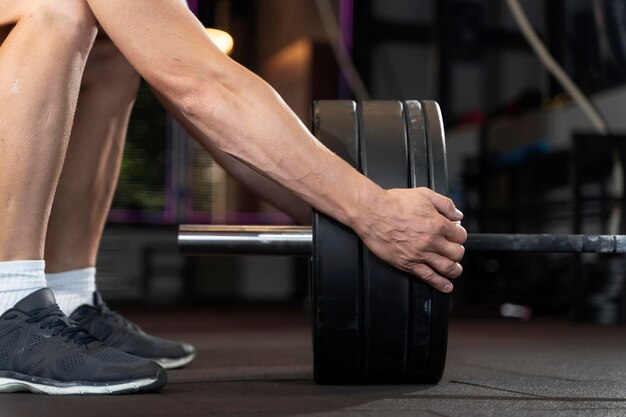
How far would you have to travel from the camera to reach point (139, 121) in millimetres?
5602

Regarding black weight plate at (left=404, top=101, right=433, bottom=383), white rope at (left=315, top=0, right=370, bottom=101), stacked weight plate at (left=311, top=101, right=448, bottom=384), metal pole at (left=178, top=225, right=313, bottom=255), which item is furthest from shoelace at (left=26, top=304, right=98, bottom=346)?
white rope at (left=315, top=0, right=370, bottom=101)

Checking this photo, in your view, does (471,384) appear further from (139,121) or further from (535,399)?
(139,121)

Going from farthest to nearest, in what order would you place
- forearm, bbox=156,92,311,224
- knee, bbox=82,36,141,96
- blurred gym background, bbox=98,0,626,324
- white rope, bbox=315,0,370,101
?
white rope, bbox=315,0,370,101
blurred gym background, bbox=98,0,626,324
knee, bbox=82,36,141,96
forearm, bbox=156,92,311,224

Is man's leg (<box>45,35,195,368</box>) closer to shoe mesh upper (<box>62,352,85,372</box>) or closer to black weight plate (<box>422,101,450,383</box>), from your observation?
shoe mesh upper (<box>62,352,85,372</box>)

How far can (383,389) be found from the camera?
3.30 ft

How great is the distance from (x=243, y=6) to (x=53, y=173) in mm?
5736

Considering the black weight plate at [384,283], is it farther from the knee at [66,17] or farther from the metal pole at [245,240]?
the knee at [66,17]

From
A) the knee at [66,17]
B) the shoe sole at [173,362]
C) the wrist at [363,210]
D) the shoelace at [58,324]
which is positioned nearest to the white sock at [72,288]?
the shoe sole at [173,362]

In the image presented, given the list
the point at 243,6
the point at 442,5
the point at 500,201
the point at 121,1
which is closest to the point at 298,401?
the point at 121,1

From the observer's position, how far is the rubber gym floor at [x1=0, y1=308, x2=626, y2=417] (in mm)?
851

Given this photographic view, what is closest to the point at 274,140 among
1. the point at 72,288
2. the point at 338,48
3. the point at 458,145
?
the point at 72,288

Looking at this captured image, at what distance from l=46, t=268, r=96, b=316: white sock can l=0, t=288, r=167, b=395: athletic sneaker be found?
26 cm

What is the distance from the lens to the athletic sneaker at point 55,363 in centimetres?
95

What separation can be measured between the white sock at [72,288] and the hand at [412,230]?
1.72 ft
